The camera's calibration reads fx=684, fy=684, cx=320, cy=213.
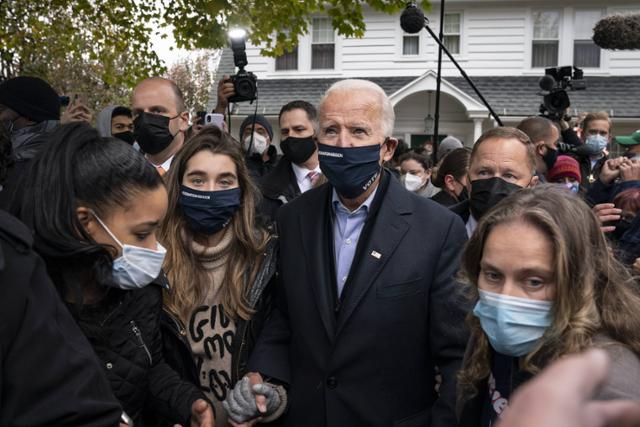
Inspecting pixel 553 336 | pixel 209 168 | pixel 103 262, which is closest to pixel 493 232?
pixel 553 336

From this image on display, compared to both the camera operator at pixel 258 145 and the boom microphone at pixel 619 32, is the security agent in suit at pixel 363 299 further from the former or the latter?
the boom microphone at pixel 619 32

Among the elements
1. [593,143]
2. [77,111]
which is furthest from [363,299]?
[593,143]

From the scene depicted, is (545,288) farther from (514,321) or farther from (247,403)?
(247,403)

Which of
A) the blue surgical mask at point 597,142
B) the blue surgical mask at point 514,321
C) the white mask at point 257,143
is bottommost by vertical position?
the blue surgical mask at point 514,321

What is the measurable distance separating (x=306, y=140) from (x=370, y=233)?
2560 millimetres

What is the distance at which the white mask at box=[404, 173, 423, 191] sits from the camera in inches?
298

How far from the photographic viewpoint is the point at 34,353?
1.55 m

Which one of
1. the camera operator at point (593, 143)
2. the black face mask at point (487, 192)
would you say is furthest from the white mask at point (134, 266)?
the camera operator at point (593, 143)

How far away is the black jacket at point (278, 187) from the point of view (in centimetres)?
496

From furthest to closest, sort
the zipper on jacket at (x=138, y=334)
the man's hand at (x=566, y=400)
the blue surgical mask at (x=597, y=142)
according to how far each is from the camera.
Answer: the blue surgical mask at (x=597, y=142) → the zipper on jacket at (x=138, y=334) → the man's hand at (x=566, y=400)

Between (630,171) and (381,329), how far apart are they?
270 centimetres

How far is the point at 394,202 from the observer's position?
3.12 meters

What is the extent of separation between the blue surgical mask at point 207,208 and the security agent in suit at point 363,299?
0.38 metres

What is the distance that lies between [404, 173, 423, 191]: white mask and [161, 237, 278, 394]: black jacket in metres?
4.32
